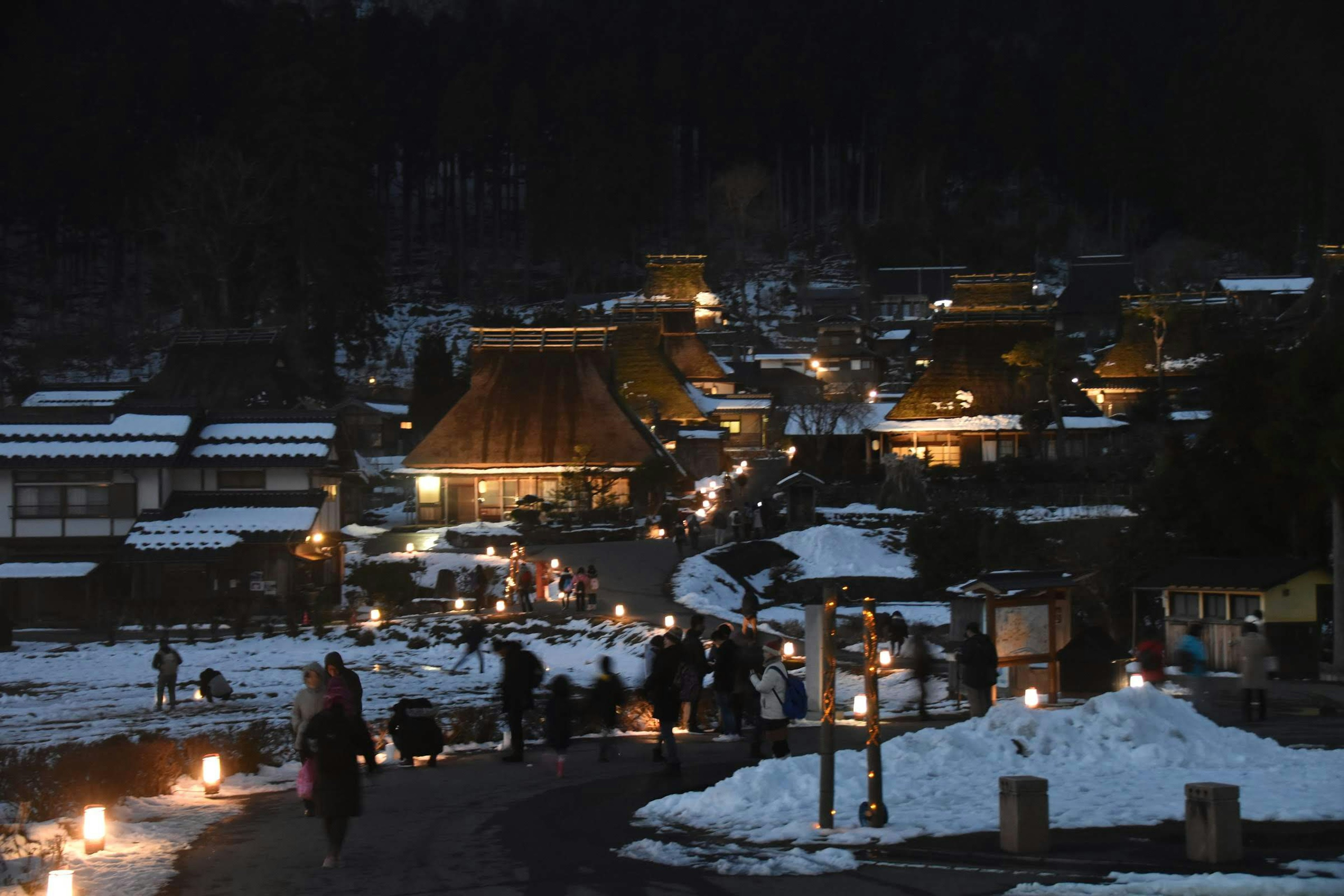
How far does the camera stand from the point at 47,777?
14.8m

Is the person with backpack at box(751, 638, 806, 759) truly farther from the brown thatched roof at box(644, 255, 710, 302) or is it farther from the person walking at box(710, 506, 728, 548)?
the brown thatched roof at box(644, 255, 710, 302)

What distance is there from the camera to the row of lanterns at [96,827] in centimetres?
869

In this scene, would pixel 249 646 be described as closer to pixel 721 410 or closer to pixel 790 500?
pixel 790 500

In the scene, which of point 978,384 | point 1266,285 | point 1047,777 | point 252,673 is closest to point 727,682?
point 1047,777

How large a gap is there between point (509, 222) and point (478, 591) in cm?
6668

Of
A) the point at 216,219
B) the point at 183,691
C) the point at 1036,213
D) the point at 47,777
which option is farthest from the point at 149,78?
the point at 47,777

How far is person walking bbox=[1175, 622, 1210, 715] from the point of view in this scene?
60.5 ft

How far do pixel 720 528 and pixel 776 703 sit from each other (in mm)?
23785

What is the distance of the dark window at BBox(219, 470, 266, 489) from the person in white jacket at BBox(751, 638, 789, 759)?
2509 centimetres

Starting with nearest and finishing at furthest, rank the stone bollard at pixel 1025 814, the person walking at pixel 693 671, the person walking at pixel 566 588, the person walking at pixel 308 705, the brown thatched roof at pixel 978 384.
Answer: the stone bollard at pixel 1025 814
the person walking at pixel 308 705
the person walking at pixel 693 671
the person walking at pixel 566 588
the brown thatched roof at pixel 978 384

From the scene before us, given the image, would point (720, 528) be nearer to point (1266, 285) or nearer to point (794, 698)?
point (794, 698)

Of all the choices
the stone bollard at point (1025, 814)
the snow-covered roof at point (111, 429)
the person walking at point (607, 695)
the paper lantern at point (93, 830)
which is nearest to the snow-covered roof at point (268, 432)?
the snow-covered roof at point (111, 429)

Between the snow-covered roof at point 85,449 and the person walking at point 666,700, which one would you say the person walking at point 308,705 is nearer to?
the person walking at point 666,700

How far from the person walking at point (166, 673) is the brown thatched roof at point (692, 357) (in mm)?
37605
